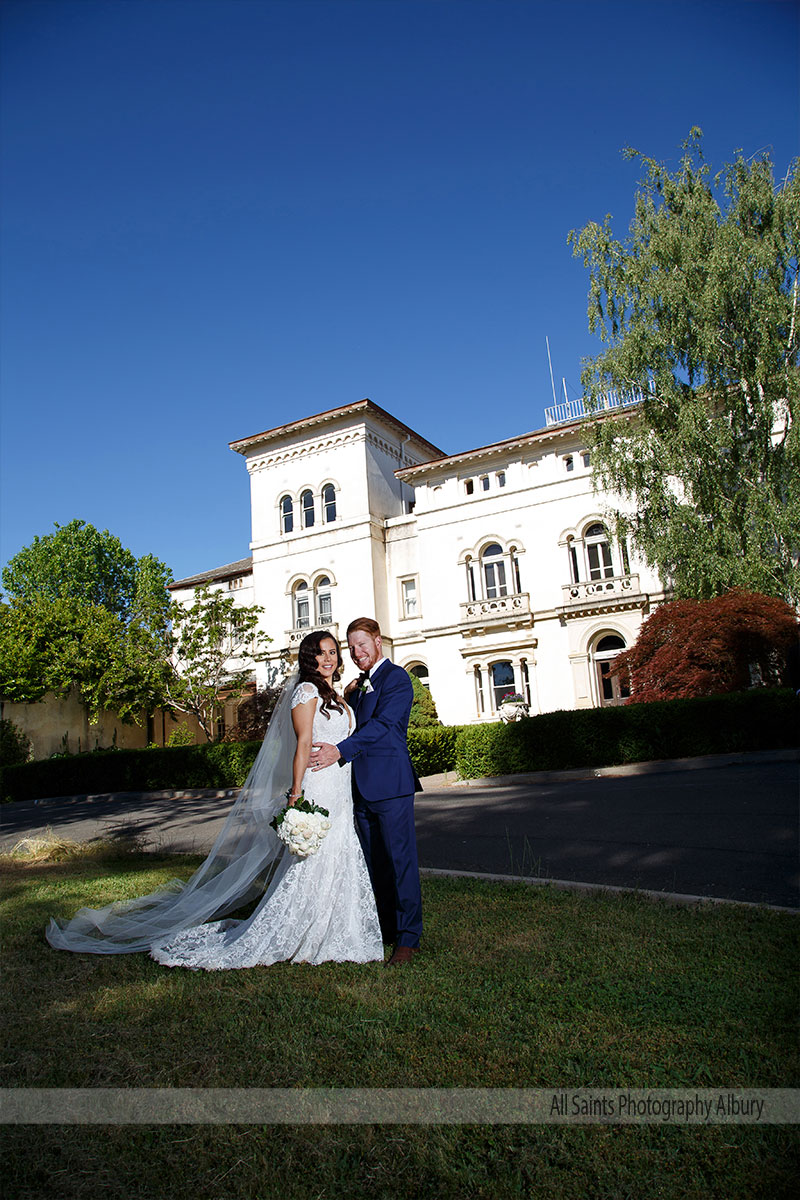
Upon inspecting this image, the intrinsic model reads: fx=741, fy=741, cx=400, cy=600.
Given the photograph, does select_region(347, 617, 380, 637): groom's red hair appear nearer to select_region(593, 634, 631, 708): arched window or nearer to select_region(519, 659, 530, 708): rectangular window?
select_region(593, 634, 631, 708): arched window

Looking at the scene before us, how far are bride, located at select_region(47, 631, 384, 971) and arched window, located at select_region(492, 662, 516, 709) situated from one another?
2653cm

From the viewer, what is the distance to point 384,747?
484 cm

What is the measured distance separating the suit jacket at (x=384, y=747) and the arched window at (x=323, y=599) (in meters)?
29.8

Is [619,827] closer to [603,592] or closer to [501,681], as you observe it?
[603,592]

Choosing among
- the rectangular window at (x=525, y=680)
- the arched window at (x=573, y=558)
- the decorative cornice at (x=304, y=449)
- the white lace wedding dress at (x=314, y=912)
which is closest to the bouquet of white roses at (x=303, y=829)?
the white lace wedding dress at (x=314, y=912)

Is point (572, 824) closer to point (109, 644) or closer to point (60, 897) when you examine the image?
point (60, 897)

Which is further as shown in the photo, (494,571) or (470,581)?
(470,581)

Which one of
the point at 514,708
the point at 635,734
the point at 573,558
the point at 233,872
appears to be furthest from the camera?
the point at 573,558

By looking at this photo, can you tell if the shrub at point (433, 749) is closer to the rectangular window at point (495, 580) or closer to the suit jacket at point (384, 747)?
the rectangular window at point (495, 580)

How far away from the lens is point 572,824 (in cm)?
926

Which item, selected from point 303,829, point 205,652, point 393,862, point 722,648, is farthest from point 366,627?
point 205,652

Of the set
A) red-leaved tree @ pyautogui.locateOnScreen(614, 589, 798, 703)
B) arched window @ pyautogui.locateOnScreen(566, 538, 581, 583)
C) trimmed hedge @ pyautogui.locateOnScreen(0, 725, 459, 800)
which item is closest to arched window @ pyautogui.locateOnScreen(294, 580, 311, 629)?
trimmed hedge @ pyautogui.locateOnScreen(0, 725, 459, 800)

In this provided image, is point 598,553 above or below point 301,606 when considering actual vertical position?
above

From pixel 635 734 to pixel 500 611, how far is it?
1539cm
